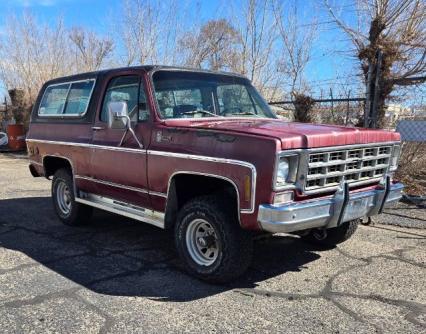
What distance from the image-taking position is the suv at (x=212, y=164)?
398cm

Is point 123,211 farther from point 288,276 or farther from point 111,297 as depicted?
point 288,276

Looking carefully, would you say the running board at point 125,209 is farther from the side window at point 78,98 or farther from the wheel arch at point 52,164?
the side window at point 78,98

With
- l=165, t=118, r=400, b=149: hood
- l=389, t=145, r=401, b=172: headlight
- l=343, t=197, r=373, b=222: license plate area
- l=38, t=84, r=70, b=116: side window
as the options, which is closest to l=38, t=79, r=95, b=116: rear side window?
l=38, t=84, r=70, b=116: side window

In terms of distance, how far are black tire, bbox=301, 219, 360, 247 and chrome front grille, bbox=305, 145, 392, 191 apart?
2.65 feet

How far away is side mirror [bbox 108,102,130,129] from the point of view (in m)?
4.99

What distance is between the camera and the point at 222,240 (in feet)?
14.1

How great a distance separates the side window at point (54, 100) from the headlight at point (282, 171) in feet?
12.9

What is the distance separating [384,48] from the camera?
9.29m

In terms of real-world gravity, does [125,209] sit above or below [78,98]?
below

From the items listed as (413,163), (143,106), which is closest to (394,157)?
(143,106)

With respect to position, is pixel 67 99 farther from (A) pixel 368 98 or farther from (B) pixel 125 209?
(A) pixel 368 98

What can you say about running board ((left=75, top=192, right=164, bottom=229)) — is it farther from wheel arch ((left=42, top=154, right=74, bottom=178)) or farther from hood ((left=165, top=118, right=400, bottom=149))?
hood ((left=165, top=118, right=400, bottom=149))

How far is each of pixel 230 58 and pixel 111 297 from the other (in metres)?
12.7

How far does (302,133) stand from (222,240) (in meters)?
1.18
